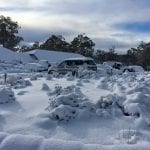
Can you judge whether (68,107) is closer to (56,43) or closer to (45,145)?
(45,145)

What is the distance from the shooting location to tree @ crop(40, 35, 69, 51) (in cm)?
9168

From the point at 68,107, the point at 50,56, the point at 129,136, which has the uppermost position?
the point at 68,107

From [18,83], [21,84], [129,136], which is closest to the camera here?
[129,136]

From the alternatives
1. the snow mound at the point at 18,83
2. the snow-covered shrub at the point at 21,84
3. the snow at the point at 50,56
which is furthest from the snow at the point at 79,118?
the snow at the point at 50,56

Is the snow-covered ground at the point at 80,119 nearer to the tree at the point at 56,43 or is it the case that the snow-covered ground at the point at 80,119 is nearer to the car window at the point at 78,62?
the car window at the point at 78,62

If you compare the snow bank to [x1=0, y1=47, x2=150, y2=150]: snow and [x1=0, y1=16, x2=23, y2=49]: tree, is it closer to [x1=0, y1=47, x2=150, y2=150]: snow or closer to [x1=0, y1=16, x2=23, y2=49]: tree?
[x1=0, y1=47, x2=150, y2=150]: snow

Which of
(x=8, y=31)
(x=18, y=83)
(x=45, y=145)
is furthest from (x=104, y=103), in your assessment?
(x=8, y=31)

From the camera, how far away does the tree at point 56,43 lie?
301 ft

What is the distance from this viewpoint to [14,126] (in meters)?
7.63

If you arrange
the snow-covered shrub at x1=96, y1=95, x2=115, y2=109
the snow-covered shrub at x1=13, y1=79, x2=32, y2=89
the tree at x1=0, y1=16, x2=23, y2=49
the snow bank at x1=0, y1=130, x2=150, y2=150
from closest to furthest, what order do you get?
the snow bank at x1=0, y1=130, x2=150, y2=150
the snow-covered shrub at x1=96, y1=95, x2=115, y2=109
the snow-covered shrub at x1=13, y1=79, x2=32, y2=89
the tree at x1=0, y1=16, x2=23, y2=49

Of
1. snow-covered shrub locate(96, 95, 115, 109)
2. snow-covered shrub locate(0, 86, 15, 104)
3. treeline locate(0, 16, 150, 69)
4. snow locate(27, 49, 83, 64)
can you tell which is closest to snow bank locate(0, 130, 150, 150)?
snow-covered shrub locate(96, 95, 115, 109)

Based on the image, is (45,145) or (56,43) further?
(56,43)

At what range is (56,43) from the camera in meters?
92.9

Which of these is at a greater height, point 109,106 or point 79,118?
point 109,106
